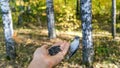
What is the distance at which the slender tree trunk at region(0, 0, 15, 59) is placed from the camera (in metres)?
10.7

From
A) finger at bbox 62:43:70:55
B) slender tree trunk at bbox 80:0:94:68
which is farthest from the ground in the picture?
finger at bbox 62:43:70:55

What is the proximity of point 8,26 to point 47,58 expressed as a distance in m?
10.1

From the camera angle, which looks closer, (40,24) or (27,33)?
(27,33)

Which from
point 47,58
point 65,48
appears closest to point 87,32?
point 65,48

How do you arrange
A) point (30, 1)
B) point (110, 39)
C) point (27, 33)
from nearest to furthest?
1. point (110, 39)
2. point (27, 33)
3. point (30, 1)

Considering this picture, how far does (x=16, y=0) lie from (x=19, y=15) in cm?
120

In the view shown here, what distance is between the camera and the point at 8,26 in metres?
11.1

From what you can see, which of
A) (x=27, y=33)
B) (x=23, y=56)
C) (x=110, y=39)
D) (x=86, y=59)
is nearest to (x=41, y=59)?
(x=86, y=59)

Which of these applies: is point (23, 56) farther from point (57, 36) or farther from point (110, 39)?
point (110, 39)

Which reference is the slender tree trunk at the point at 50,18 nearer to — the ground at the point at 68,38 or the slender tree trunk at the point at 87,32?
the ground at the point at 68,38

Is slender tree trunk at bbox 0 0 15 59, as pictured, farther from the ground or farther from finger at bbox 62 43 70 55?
finger at bbox 62 43 70 55

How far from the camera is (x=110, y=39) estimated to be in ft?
45.4

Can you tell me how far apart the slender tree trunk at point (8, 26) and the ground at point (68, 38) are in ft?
1.18

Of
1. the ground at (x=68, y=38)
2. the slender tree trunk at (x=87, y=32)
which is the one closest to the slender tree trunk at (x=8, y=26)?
the ground at (x=68, y=38)
